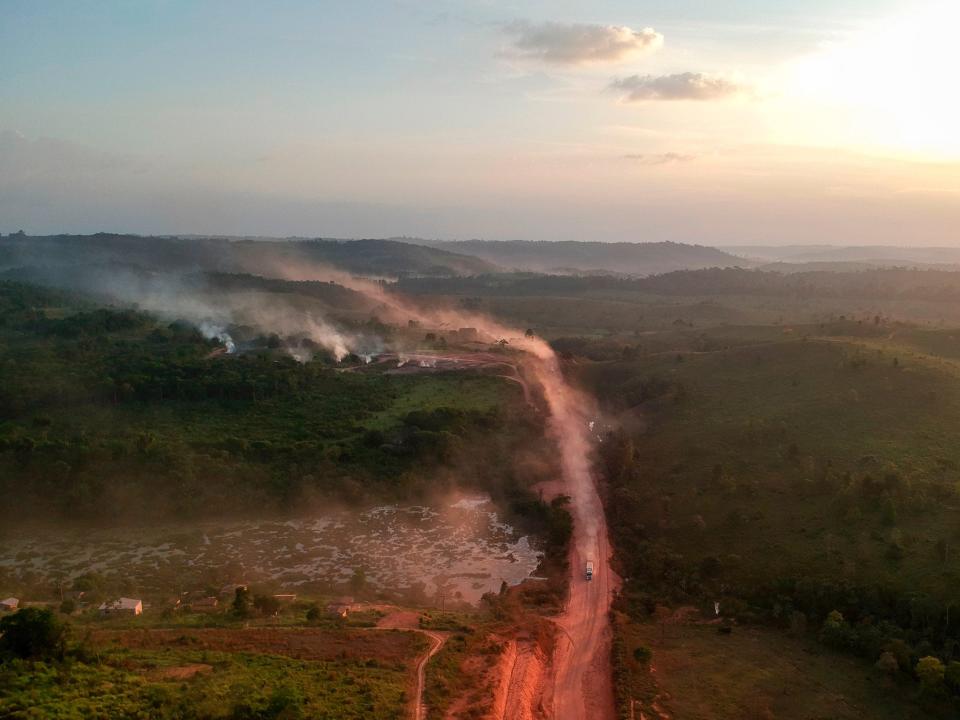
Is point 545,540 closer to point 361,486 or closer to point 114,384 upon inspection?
point 361,486

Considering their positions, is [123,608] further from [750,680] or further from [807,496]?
[807,496]

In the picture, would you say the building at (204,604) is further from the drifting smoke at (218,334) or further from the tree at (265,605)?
the drifting smoke at (218,334)

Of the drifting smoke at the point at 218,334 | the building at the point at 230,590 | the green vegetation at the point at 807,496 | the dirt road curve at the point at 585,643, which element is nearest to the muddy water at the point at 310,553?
the building at the point at 230,590

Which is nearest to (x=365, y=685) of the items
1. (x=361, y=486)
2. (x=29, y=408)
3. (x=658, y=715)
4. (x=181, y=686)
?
(x=181, y=686)

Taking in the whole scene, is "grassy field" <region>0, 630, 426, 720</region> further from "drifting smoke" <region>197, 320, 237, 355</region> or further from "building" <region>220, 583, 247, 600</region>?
"drifting smoke" <region>197, 320, 237, 355</region>

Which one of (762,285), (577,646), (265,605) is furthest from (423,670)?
(762,285)

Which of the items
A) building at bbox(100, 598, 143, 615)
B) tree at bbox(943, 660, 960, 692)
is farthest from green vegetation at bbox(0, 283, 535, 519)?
tree at bbox(943, 660, 960, 692)

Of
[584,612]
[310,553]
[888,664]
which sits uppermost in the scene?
[888,664]
